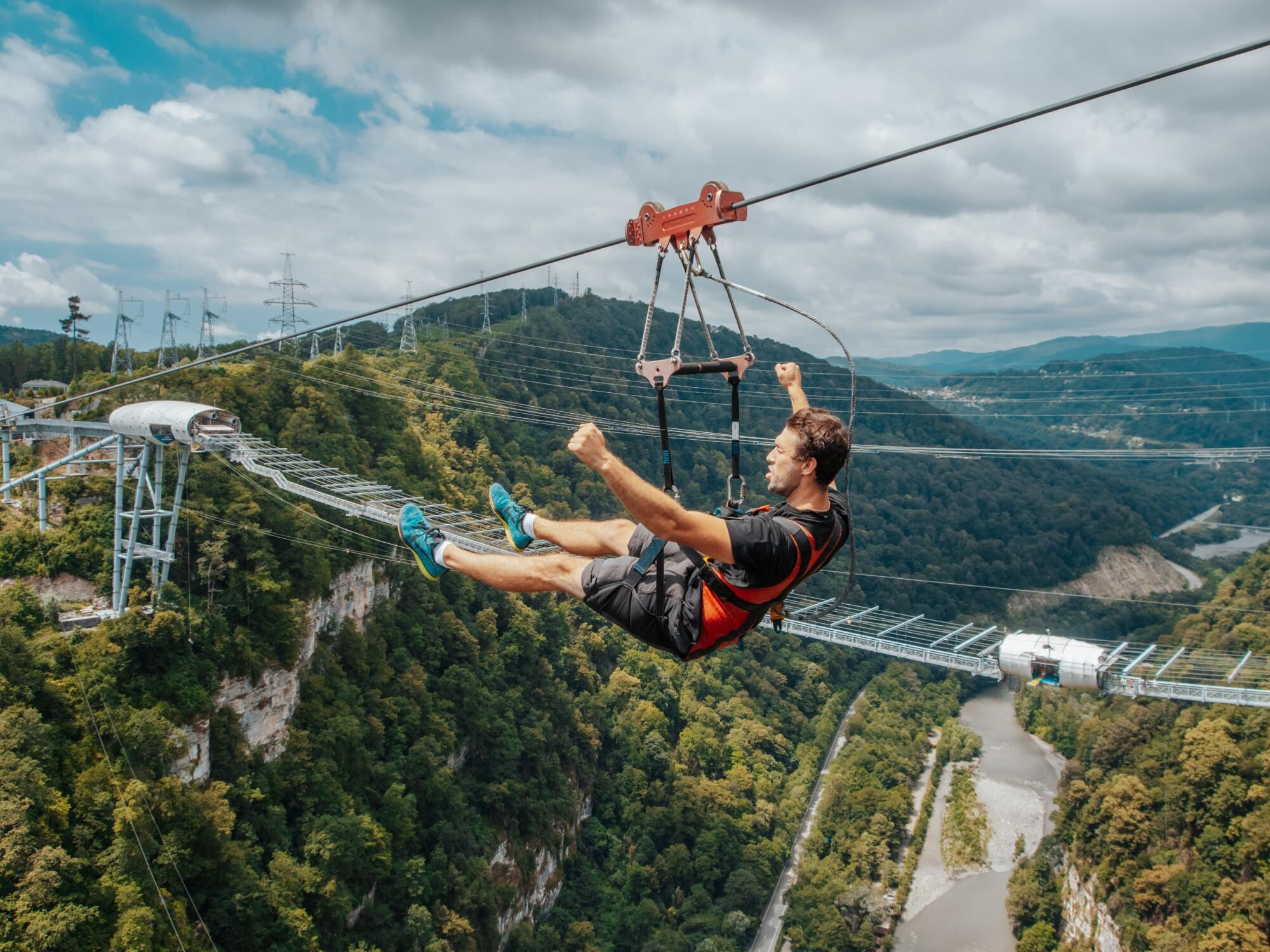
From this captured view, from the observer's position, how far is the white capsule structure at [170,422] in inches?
563

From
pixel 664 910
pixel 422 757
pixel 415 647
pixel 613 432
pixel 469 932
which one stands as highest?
pixel 613 432

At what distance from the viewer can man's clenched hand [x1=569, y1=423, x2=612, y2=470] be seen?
278cm

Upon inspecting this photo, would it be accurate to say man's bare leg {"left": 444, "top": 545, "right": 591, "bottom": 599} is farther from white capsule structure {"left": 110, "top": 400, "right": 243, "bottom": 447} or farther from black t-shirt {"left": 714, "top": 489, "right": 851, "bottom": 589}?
white capsule structure {"left": 110, "top": 400, "right": 243, "bottom": 447}

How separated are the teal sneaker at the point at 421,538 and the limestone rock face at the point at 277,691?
12.7 metres

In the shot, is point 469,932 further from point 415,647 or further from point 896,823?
point 896,823

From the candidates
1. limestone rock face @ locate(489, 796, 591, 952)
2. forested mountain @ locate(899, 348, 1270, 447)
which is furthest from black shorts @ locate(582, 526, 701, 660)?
forested mountain @ locate(899, 348, 1270, 447)

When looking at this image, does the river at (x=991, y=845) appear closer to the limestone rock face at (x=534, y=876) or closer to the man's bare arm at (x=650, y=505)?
the limestone rock face at (x=534, y=876)

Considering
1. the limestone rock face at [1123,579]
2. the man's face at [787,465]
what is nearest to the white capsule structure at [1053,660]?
the man's face at [787,465]

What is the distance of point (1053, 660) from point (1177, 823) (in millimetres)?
11162

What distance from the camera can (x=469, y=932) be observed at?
67.2 feet

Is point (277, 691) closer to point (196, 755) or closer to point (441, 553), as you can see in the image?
point (196, 755)

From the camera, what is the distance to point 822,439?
3439mm

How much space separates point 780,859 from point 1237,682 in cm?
1642

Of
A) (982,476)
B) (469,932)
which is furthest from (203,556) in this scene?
(982,476)
